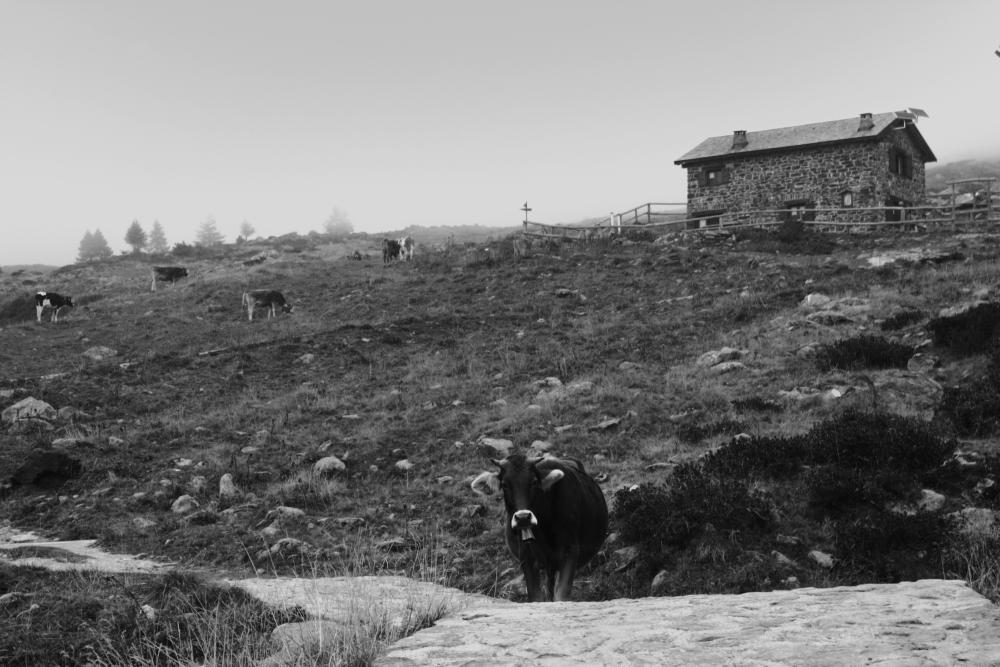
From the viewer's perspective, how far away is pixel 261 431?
14.9m

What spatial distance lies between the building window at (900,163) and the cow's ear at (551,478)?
118 ft

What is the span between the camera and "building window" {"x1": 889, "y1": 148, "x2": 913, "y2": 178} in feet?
123

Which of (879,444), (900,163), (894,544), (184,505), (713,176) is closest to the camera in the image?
(894,544)

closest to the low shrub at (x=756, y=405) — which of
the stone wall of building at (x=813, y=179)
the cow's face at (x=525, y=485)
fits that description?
the cow's face at (x=525, y=485)

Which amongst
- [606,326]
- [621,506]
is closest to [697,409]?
[621,506]

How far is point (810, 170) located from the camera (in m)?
37.8

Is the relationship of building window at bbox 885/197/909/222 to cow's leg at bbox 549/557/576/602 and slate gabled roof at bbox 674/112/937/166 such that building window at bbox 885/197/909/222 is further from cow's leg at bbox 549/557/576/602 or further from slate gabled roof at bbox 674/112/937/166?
cow's leg at bbox 549/557/576/602

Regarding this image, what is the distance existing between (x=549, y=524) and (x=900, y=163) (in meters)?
38.4

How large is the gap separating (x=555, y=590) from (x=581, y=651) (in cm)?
384

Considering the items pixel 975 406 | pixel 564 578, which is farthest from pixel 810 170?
pixel 564 578

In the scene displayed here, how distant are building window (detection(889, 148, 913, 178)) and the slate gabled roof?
121 cm

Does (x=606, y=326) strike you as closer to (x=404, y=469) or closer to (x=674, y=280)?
(x=674, y=280)

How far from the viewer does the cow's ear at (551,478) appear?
776cm

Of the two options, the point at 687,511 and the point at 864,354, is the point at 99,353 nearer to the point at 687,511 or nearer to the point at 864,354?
the point at 687,511
